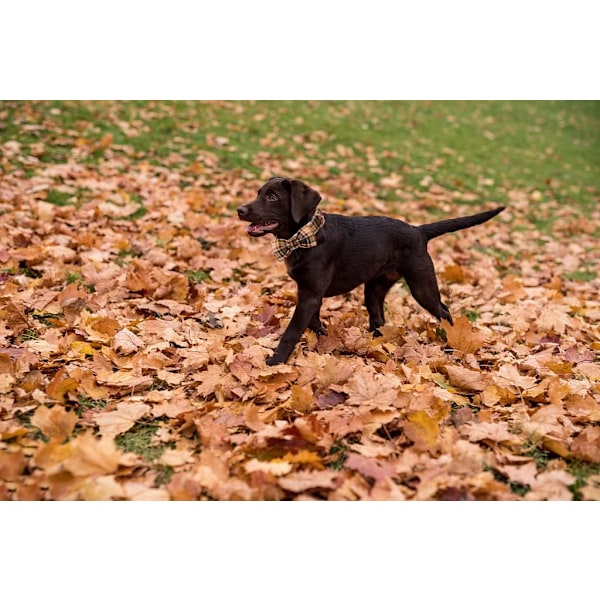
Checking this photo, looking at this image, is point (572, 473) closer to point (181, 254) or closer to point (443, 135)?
point (181, 254)

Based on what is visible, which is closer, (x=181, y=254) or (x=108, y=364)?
(x=108, y=364)

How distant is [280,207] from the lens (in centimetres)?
370

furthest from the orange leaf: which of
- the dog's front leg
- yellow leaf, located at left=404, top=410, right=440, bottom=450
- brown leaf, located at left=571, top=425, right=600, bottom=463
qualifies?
brown leaf, located at left=571, top=425, right=600, bottom=463

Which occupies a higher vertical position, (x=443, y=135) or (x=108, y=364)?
(x=443, y=135)

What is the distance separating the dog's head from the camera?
3.63 metres

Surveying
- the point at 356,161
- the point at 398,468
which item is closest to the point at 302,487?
the point at 398,468

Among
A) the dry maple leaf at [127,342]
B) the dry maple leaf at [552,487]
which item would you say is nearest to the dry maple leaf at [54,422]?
the dry maple leaf at [127,342]

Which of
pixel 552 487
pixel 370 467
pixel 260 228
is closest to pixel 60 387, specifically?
pixel 260 228

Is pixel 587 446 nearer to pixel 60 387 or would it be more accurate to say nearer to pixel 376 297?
pixel 376 297

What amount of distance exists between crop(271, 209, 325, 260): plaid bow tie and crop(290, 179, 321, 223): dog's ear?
89mm

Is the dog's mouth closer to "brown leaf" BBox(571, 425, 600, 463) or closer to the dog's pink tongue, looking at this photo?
the dog's pink tongue

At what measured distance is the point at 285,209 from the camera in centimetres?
371

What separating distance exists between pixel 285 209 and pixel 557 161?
10.1 metres

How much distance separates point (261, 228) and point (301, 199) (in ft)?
1.02
